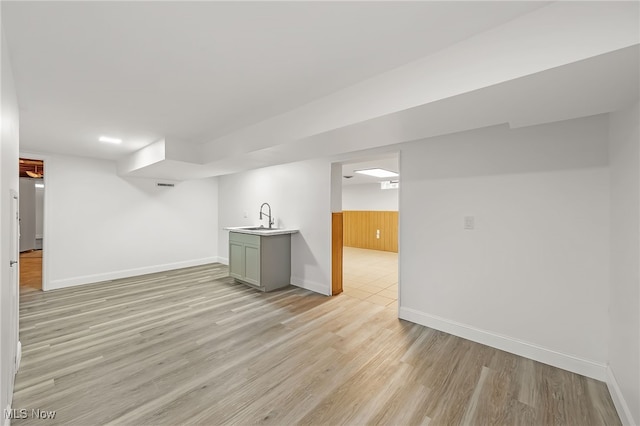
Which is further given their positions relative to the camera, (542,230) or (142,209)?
(142,209)

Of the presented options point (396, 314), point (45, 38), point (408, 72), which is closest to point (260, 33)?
point (408, 72)

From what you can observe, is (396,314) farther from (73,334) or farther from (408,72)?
(73,334)

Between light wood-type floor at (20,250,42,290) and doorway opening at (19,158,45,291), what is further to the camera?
doorway opening at (19,158,45,291)

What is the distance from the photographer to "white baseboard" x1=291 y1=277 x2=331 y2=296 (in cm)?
393

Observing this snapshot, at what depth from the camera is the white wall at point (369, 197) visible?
803 cm

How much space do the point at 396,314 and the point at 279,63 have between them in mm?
2924

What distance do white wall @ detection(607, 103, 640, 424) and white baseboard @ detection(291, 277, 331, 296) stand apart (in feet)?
9.33

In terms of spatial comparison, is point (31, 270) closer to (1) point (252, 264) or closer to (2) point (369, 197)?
→ (1) point (252, 264)

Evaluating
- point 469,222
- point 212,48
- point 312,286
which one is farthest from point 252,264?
point 212,48

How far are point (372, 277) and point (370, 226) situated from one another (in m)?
3.54

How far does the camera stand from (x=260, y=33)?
4.57 feet

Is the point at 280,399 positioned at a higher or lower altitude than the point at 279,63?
lower

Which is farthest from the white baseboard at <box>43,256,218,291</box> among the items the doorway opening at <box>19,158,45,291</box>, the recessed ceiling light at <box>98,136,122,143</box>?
the doorway opening at <box>19,158,45,291</box>

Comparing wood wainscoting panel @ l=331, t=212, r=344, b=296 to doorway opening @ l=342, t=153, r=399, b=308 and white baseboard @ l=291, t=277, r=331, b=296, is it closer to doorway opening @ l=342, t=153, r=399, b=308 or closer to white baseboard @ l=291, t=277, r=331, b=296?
white baseboard @ l=291, t=277, r=331, b=296
